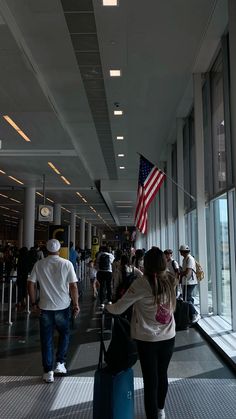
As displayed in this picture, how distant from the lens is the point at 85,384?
168 inches

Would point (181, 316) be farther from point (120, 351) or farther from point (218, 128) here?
point (218, 128)

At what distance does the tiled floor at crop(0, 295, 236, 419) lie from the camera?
11.6 feet

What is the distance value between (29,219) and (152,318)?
16707 mm

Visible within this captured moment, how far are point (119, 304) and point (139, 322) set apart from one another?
0.70 feet

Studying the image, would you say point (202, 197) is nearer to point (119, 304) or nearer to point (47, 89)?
point (47, 89)

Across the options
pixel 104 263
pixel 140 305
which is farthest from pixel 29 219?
pixel 140 305

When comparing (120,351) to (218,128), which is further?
(218,128)

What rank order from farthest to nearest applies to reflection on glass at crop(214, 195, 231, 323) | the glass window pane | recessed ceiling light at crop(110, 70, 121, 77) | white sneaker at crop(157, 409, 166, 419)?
reflection on glass at crop(214, 195, 231, 323) → recessed ceiling light at crop(110, 70, 121, 77) → the glass window pane → white sneaker at crop(157, 409, 166, 419)

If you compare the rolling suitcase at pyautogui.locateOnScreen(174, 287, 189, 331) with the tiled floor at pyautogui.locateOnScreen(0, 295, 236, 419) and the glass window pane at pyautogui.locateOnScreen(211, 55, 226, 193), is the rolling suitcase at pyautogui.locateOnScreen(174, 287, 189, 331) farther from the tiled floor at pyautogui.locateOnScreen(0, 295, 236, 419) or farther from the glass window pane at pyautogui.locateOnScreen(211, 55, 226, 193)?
the glass window pane at pyautogui.locateOnScreen(211, 55, 226, 193)

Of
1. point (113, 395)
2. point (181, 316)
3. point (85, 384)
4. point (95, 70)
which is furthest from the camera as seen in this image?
point (95, 70)

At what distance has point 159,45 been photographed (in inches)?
266

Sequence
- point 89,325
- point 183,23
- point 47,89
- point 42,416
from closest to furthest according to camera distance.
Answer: point 42,416 < point 183,23 < point 89,325 < point 47,89

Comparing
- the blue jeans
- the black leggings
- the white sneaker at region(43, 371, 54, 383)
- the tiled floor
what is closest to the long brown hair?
the black leggings

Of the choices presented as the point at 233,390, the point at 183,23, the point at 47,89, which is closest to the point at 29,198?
the point at 47,89
